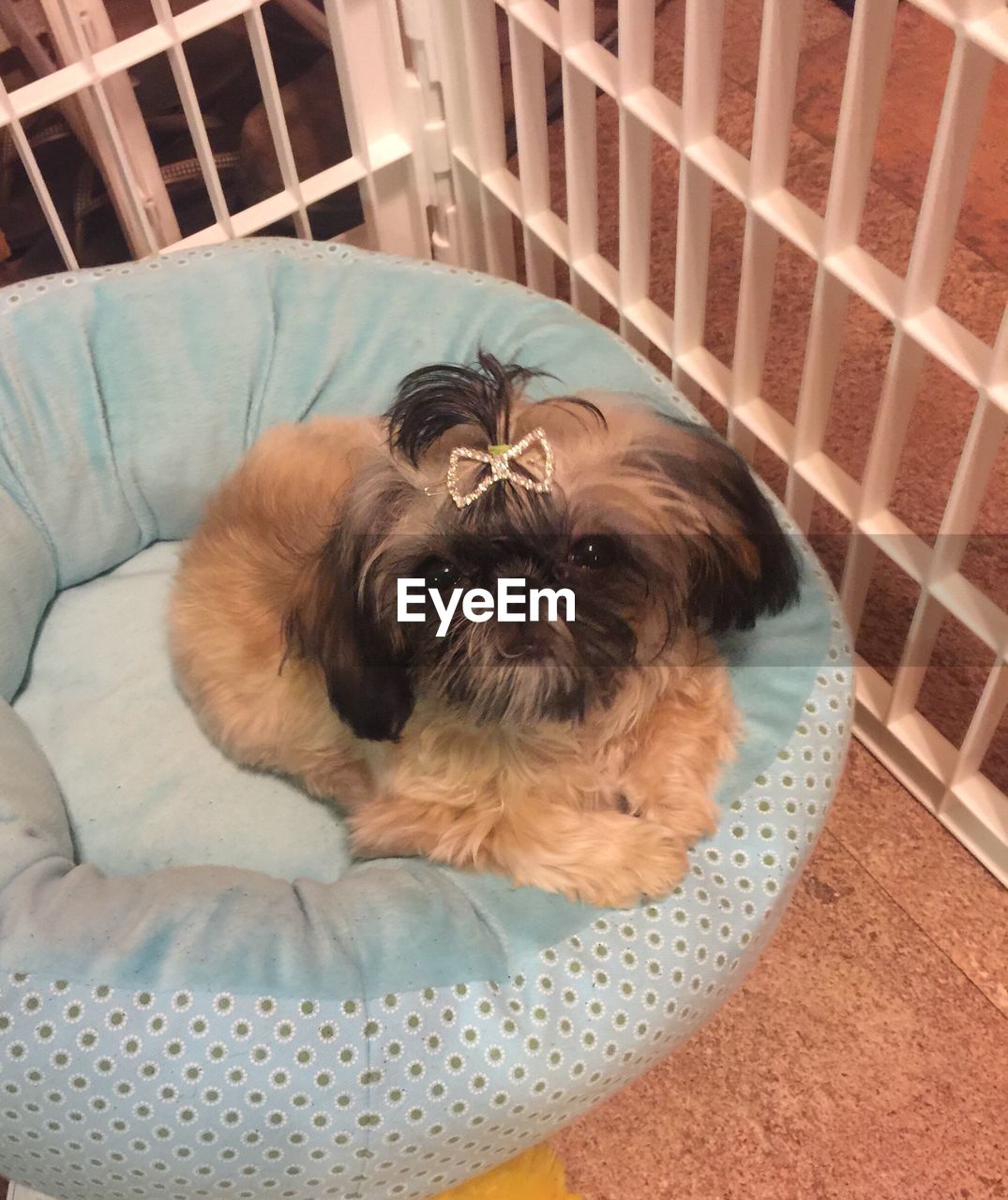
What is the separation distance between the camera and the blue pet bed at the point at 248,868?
1.24 m

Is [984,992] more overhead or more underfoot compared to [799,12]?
more underfoot

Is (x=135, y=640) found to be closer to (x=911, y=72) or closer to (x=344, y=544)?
(x=344, y=544)

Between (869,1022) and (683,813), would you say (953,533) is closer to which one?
(683,813)

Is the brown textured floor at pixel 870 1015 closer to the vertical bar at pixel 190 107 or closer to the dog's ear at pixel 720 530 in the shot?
the dog's ear at pixel 720 530

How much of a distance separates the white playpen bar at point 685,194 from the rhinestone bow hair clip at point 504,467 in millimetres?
502

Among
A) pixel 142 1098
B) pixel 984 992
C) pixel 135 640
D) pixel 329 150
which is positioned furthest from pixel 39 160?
pixel 984 992

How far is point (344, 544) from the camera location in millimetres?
1200

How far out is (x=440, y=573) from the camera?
114cm

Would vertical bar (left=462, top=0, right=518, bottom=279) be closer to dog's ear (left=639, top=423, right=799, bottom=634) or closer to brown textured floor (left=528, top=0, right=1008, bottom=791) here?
brown textured floor (left=528, top=0, right=1008, bottom=791)

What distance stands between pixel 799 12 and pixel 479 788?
942mm

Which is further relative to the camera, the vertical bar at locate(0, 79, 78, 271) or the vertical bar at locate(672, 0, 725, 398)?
the vertical bar at locate(0, 79, 78, 271)

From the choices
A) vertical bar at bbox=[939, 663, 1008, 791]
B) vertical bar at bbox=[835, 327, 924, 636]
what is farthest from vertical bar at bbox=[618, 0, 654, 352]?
vertical bar at bbox=[939, 663, 1008, 791]

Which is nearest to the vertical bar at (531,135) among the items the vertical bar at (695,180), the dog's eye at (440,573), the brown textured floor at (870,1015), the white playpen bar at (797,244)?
the white playpen bar at (797,244)

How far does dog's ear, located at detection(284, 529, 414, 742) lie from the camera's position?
117 cm
